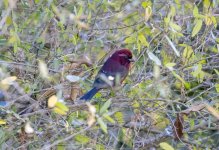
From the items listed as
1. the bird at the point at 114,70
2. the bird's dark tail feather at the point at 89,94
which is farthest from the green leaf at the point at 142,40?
the bird's dark tail feather at the point at 89,94

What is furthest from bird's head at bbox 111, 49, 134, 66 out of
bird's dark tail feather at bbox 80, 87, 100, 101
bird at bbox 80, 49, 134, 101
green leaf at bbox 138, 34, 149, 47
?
green leaf at bbox 138, 34, 149, 47

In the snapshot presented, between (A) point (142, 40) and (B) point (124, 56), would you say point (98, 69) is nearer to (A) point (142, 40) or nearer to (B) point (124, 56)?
(B) point (124, 56)

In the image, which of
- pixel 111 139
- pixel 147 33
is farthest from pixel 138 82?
pixel 111 139

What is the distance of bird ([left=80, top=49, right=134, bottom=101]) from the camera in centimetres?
351

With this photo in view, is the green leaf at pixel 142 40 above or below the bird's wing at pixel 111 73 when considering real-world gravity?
above

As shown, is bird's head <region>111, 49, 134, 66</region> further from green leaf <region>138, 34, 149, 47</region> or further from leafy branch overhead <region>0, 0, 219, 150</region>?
green leaf <region>138, 34, 149, 47</region>

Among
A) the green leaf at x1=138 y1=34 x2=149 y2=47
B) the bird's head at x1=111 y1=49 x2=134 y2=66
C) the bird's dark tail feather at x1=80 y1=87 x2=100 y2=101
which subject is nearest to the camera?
the green leaf at x1=138 y1=34 x2=149 y2=47

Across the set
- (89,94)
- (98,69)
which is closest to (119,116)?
(89,94)

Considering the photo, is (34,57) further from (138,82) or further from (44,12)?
(138,82)

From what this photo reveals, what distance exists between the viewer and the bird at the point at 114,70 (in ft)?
11.5

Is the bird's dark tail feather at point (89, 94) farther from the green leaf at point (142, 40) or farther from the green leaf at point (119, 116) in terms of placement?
the green leaf at point (142, 40)

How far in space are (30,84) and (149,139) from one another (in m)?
1.04

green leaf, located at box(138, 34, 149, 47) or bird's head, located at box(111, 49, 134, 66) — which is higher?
green leaf, located at box(138, 34, 149, 47)

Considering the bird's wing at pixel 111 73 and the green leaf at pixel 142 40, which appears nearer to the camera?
the green leaf at pixel 142 40
